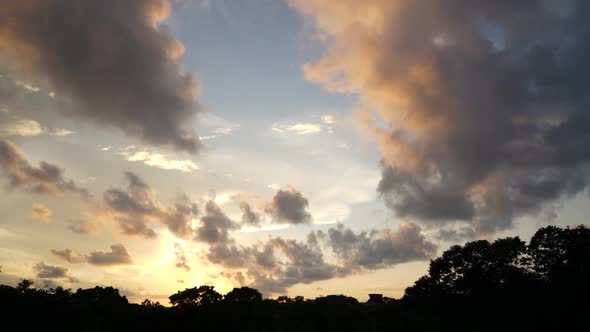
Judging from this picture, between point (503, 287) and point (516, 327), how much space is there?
9591mm

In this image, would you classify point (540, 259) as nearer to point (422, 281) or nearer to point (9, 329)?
point (422, 281)

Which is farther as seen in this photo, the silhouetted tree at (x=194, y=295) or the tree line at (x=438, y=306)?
the silhouetted tree at (x=194, y=295)

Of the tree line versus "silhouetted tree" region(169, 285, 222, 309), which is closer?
the tree line

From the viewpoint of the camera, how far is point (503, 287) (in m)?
68.7

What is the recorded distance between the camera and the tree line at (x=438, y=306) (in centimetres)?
4000

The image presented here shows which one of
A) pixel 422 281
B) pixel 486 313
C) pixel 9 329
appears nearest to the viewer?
pixel 9 329

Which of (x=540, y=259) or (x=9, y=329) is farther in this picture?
(x=540, y=259)

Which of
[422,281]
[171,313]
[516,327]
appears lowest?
[516,327]

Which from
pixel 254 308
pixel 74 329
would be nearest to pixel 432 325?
pixel 254 308

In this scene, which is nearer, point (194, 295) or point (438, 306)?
point (438, 306)

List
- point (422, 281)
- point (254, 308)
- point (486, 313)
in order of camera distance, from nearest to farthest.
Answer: point (254, 308) < point (486, 313) < point (422, 281)

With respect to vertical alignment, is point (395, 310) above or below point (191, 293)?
below

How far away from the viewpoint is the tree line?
131ft

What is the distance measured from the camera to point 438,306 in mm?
73000
